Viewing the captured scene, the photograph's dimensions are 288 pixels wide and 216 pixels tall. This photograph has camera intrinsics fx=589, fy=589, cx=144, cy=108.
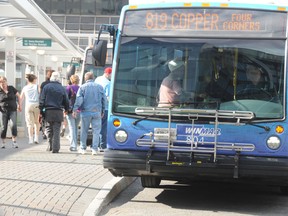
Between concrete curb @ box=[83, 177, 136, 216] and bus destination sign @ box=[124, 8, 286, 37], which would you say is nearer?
concrete curb @ box=[83, 177, 136, 216]

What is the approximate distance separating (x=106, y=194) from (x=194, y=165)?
1.38 m

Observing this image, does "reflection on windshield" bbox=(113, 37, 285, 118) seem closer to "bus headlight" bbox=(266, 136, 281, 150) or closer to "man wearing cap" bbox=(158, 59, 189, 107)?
"man wearing cap" bbox=(158, 59, 189, 107)

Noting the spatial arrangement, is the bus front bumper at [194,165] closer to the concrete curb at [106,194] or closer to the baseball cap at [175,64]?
the concrete curb at [106,194]

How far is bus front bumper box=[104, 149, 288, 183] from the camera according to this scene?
A: 7688 millimetres

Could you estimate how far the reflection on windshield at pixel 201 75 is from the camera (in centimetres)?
797

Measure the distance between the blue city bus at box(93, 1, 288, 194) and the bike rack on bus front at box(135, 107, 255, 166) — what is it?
13 millimetres

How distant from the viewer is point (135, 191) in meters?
9.84

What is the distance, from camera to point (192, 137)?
786cm

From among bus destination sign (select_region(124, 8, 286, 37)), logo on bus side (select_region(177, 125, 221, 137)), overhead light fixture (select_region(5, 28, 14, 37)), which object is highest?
overhead light fixture (select_region(5, 28, 14, 37))

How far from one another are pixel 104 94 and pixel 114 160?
210 inches

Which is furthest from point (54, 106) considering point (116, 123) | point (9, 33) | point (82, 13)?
point (82, 13)

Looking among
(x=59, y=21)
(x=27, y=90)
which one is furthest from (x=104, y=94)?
(x=59, y=21)

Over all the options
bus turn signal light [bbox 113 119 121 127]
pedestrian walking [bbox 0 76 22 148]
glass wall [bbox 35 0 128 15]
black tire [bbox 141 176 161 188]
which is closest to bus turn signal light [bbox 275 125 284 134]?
bus turn signal light [bbox 113 119 121 127]

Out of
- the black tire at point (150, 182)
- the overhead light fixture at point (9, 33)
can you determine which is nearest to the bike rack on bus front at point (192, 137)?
the black tire at point (150, 182)
